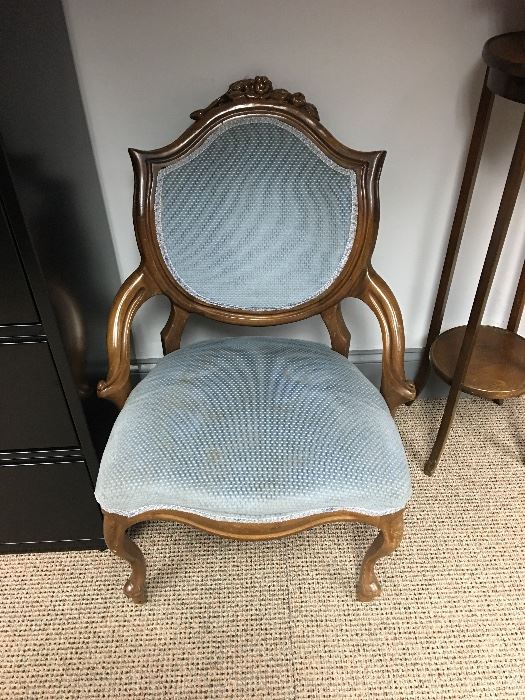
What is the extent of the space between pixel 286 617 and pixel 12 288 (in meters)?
0.77

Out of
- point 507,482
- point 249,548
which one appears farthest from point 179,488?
point 507,482

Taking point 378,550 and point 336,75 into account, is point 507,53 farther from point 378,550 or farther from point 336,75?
point 378,550

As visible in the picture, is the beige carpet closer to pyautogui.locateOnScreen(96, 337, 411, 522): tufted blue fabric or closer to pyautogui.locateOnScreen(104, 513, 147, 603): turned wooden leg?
pyautogui.locateOnScreen(104, 513, 147, 603): turned wooden leg

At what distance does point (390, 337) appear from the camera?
3.30 feet

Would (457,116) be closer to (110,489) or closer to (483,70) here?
(483,70)

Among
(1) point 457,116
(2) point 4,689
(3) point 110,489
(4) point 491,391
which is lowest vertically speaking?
(2) point 4,689

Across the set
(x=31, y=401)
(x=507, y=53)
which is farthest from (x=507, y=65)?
(x=31, y=401)

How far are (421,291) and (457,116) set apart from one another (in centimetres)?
41

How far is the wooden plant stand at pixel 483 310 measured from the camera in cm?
92

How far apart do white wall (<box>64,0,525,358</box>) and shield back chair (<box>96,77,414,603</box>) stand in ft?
0.57

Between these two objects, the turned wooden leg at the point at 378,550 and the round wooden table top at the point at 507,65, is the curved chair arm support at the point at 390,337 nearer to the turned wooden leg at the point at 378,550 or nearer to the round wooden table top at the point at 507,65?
the turned wooden leg at the point at 378,550

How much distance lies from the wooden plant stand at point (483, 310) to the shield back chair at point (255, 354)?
21 centimetres

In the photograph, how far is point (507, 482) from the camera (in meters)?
1.34

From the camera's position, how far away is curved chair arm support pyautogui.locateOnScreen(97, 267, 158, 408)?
0.99 m
